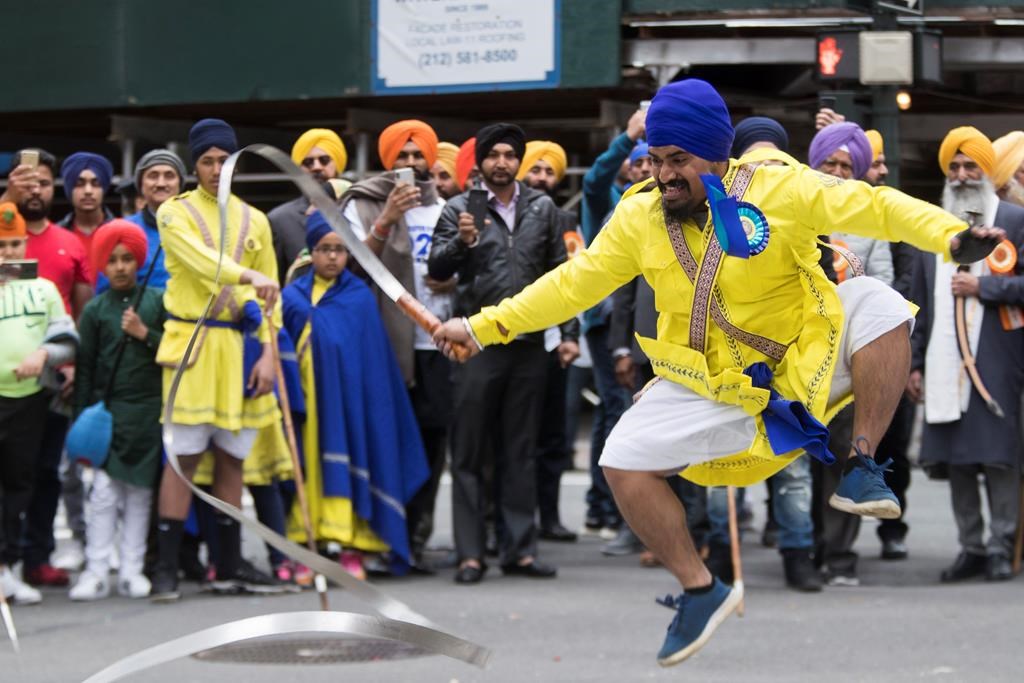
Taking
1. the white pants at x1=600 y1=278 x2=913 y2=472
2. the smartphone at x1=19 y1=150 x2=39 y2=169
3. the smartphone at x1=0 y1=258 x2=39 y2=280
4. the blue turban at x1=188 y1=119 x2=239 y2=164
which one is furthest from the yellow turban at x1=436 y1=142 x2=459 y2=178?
the white pants at x1=600 y1=278 x2=913 y2=472

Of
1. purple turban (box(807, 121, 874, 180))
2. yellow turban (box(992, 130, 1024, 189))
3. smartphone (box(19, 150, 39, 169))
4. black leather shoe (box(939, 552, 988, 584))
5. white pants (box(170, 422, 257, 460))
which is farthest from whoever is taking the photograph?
smartphone (box(19, 150, 39, 169))

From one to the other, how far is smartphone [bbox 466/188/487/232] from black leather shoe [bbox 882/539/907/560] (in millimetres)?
3069

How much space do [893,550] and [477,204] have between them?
10.5ft

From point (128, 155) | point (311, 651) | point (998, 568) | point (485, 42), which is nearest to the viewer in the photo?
point (311, 651)

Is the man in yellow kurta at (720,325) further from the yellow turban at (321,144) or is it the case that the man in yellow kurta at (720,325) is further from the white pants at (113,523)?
the yellow turban at (321,144)

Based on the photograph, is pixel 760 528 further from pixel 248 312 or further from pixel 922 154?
pixel 922 154

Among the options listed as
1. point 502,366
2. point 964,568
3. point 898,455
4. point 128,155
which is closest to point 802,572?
point 964,568

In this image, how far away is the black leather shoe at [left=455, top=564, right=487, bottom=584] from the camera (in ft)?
32.7

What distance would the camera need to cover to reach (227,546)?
983 centimetres

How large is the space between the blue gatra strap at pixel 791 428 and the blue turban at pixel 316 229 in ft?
13.5

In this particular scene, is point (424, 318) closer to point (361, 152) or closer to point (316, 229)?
point (316, 229)

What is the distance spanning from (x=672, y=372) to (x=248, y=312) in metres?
3.47

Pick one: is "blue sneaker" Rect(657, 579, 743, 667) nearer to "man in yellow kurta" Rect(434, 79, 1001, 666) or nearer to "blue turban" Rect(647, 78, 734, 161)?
"man in yellow kurta" Rect(434, 79, 1001, 666)

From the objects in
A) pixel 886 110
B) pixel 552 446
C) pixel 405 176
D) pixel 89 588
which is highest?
pixel 886 110
